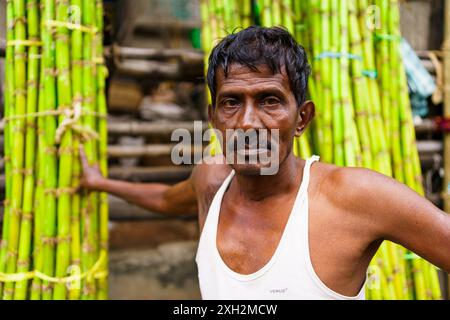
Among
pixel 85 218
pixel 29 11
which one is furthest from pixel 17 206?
pixel 29 11

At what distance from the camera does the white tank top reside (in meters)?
1.37

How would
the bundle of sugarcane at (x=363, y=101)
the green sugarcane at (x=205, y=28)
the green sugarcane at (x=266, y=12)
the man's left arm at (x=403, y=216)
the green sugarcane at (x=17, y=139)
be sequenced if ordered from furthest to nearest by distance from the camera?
1. the green sugarcane at (x=205, y=28)
2. the green sugarcane at (x=266, y=12)
3. the bundle of sugarcane at (x=363, y=101)
4. the green sugarcane at (x=17, y=139)
5. the man's left arm at (x=403, y=216)

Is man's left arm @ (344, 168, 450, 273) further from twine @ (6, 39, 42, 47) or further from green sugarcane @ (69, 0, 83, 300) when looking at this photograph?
twine @ (6, 39, 42, 47)

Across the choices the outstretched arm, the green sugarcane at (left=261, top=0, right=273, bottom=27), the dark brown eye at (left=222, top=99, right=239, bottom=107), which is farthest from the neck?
the green sugarcane at (left=261, top=0, right=273, bottom=27)

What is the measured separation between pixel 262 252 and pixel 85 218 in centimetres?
86

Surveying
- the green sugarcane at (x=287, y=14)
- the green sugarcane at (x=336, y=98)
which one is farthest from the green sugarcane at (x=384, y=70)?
the green sugarcane at (x=287, y=14)

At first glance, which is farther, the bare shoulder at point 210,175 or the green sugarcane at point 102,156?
the green sugarcane at point 102,156

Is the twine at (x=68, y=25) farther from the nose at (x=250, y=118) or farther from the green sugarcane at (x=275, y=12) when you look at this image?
the nose at (x=250, y=118)

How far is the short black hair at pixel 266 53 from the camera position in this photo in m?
1.39

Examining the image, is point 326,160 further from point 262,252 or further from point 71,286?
point 71,286

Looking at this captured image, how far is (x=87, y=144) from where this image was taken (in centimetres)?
198

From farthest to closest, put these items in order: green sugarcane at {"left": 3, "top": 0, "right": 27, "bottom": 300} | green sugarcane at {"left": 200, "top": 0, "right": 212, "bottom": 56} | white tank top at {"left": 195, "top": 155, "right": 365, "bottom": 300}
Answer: green sugarcane at {"left": 200, "top": 0, "right": 212, "bottom": 56} < green sugarcane at {"left": 3, "top": 0, "right": 27, "bottom": 300} < white tank top at {"left": 195, "top": 155, "right": 365, "bottom": 300}

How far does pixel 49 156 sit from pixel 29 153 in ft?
0.34

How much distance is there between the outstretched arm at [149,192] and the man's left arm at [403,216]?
81cm
